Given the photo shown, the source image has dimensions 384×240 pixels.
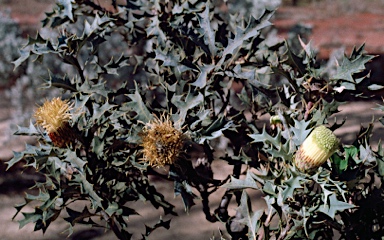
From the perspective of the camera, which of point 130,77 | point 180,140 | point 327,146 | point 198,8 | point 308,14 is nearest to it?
point 327,146

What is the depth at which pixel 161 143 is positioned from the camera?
1.35m

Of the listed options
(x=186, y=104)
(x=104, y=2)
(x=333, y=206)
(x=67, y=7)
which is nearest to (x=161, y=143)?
(x=186, y=104)

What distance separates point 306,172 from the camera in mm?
1240

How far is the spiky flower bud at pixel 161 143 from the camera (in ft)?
4.44

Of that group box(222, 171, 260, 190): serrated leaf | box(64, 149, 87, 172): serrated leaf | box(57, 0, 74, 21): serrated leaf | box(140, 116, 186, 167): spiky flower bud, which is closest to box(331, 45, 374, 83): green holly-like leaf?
box(222, 171, 260, 190): serrated leaf

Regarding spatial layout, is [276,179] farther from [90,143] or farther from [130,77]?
[130,77]

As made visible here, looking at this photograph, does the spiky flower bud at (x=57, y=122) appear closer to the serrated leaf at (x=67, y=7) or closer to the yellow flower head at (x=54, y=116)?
the yellow flower head at (x=54, y=116)

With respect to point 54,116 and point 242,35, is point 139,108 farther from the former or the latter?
point 242,35

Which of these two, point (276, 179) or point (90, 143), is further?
point (90, 143)

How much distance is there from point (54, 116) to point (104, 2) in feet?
4.63

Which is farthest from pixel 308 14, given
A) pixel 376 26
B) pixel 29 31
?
pixel 29 31

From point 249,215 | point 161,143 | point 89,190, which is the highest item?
point 161,143

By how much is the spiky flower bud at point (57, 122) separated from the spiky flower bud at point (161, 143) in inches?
8.8

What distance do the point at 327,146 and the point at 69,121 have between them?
2.36ft
